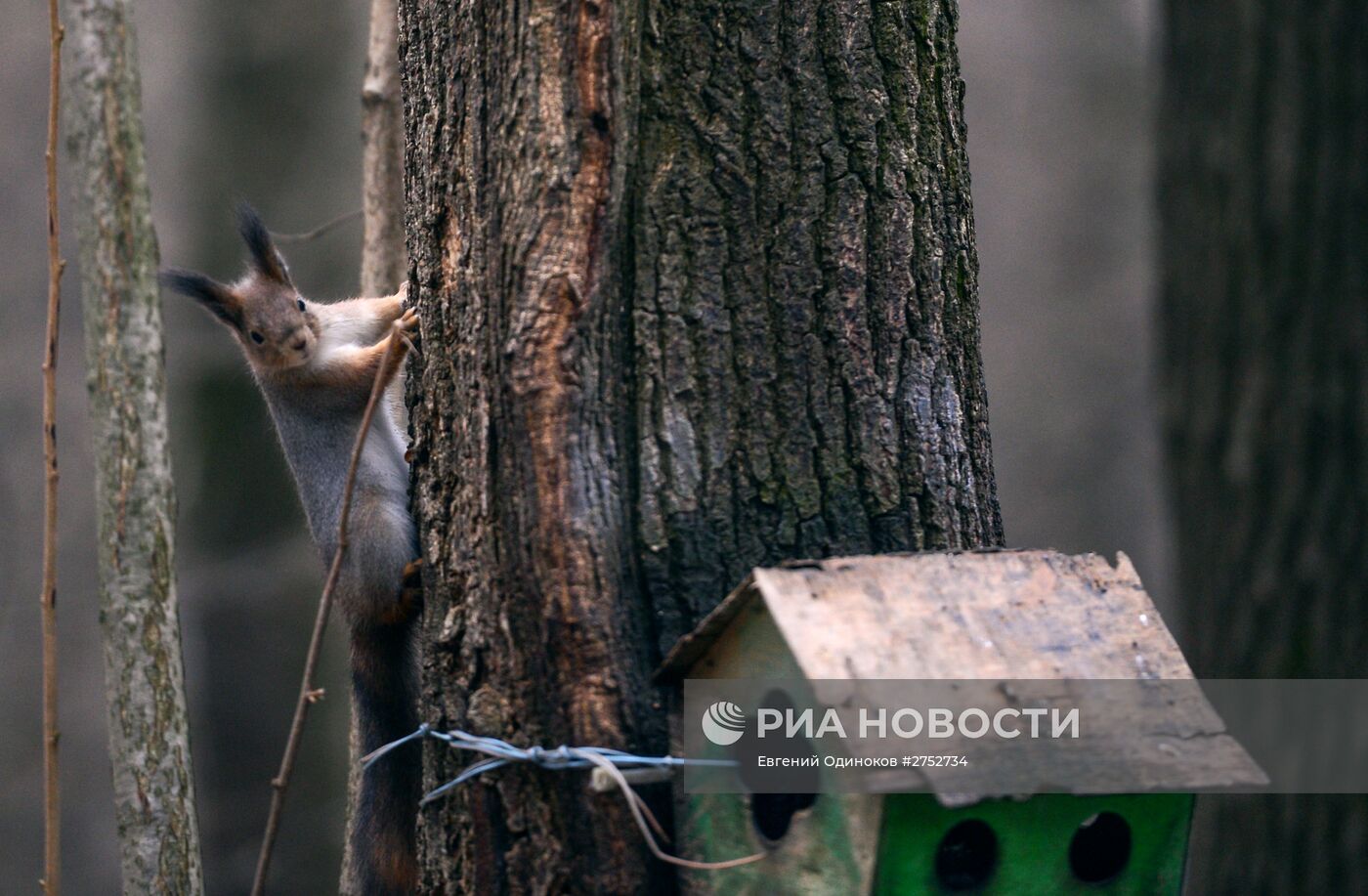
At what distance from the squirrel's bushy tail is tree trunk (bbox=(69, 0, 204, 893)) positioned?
325 millimetres

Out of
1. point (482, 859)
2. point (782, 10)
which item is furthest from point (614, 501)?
point (782, 10)

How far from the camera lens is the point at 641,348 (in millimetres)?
2201

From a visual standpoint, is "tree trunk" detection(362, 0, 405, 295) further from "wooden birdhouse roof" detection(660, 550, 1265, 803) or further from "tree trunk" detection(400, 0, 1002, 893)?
"wooden birdhouse roof" detection(660, 550, 1265, 803)

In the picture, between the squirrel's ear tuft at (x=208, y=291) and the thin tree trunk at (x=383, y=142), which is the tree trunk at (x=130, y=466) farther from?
the thin tree trunk at (x=383, y=142)

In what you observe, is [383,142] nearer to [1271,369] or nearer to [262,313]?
[262,313]

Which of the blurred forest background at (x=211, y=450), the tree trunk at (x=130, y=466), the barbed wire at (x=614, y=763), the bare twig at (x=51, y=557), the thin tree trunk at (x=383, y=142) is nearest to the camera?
the barbed wire at (x=614, y=763)

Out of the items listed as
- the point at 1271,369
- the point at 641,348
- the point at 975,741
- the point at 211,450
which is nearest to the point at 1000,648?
the point at 975,741

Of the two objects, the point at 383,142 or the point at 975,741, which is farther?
the point at 383,142

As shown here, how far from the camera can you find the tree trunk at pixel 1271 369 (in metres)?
3.33

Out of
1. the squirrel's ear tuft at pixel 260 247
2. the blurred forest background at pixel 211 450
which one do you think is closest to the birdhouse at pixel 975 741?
the squirrel's ear tuft at pixel 260 247

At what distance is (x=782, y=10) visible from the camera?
2277mm

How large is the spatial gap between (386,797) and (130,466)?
864 mm

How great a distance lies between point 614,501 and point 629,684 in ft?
0.94

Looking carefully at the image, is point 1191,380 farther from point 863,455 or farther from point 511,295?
point 511,295
